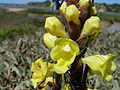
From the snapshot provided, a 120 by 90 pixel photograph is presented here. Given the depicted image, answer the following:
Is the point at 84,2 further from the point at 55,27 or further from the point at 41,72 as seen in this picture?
the point at 41,72

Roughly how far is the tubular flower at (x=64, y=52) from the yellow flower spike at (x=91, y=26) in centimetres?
7

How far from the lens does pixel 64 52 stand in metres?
1.26

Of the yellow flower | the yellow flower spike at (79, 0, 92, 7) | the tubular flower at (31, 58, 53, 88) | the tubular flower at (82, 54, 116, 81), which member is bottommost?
the tubular flower at (31, 58, 53, 88)

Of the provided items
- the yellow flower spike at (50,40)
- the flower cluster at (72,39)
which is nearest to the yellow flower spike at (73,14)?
the flower cluster at (72,39)

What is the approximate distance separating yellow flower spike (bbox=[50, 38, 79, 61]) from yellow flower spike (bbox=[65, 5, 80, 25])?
0.32 ft

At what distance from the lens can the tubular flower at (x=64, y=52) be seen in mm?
1218

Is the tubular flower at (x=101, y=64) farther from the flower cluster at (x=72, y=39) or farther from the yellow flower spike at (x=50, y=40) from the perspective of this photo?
the yellow flower spike at (x=50, y=40)

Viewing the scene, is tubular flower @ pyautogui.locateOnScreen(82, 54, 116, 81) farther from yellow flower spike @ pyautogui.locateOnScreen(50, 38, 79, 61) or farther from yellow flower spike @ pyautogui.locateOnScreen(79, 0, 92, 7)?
yellow flower spike @ pyautogui.locateOnScreen(79, 0, 92, 7)

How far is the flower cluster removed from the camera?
1238 mm

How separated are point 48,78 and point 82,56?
205 millimetres

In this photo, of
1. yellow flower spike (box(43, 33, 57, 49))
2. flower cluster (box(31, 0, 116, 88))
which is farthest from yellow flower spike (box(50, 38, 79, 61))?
yellow flower spike (box(43, 33, 57, 49))

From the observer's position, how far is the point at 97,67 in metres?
1.26

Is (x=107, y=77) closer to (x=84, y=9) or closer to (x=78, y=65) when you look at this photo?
(x=78, y=65)

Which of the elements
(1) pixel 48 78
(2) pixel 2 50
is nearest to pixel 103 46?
(2) pixel 2 50
